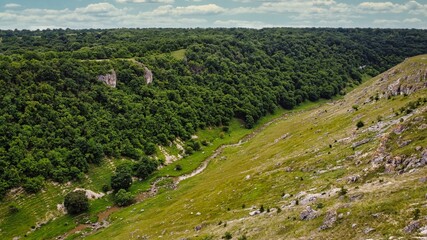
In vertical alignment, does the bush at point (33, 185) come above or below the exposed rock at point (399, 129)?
below

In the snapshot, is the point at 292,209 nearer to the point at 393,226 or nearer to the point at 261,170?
the point at 393,226

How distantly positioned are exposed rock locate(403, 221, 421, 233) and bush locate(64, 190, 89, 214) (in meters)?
92.9

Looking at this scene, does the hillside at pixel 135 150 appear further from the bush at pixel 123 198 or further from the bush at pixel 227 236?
the bush at pixel 227 236

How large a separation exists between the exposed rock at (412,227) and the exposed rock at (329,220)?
34.3 feet

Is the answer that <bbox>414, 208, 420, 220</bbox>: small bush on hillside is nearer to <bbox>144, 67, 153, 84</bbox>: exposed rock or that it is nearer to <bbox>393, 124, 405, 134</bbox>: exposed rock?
<bbox>393, 124, 405, 134</bbox>: exposed rock

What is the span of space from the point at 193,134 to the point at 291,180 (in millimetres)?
103740

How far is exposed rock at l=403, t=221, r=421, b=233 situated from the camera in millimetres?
37625

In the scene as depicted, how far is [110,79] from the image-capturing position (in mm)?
176875

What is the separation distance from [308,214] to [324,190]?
→ 9714 mm

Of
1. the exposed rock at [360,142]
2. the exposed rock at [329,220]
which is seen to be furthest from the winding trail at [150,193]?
the exposed rock at [329,220]

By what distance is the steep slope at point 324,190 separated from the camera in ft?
150

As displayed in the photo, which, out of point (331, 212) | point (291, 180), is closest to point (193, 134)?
point (291, 180)

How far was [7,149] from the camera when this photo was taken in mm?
117312

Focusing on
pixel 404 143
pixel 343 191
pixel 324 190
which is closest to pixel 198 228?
pixel 324 190
